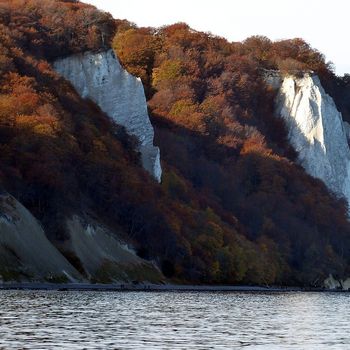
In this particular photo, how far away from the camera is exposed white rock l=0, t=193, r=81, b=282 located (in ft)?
261

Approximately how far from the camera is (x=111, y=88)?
13650cm

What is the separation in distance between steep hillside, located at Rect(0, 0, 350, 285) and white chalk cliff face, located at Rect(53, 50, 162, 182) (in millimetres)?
1562

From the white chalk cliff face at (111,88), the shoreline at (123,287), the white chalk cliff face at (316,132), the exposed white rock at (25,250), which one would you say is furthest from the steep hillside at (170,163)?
the exposed white rock at (25,250)

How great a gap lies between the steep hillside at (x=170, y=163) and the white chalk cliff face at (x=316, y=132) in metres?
2.67

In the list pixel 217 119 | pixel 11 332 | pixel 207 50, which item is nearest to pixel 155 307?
pixel 11 332

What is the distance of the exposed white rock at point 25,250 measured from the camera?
79562mm

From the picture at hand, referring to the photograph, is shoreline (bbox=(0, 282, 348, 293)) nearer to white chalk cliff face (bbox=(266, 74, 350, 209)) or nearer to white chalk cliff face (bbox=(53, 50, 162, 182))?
white chalk cliff face (bbox=(53, 50, 162, 182))

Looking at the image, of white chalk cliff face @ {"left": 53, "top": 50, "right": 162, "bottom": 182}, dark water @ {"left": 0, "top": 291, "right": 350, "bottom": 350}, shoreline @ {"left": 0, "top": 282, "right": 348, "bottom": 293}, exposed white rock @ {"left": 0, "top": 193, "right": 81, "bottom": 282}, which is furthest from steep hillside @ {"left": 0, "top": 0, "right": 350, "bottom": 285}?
dark water @ {"left": 0, "top": 291, "right": 350, "bottom": 350}

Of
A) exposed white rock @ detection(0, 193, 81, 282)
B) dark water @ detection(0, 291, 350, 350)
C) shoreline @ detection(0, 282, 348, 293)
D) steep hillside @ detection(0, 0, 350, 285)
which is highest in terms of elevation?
steep hillside @ detection(0, 0, 350, 285)

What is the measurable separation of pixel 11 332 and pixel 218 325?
1224cm

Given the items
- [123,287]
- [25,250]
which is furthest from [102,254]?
[25,250]

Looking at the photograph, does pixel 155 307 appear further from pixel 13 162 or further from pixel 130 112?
pixel 130 112

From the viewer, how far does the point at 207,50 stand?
613 feet

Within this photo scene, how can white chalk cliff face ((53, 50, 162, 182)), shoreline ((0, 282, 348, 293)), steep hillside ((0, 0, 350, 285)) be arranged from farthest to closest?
white chalk cliff face ((53, 50, 162, 182)), steep hillside ((0, 0, 350, 285)), shoreline ((0, 282, 348, 293))
